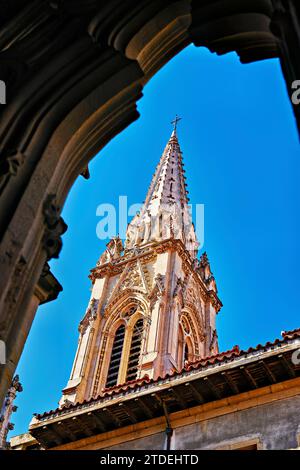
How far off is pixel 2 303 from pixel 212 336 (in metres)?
34.6

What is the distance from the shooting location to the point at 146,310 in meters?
34.1

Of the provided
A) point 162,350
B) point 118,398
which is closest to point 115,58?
point 118,398

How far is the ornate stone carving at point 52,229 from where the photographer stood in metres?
4.14

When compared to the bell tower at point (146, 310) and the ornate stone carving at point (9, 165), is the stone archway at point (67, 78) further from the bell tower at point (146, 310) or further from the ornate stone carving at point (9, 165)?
the bell tower at point (146, 310)

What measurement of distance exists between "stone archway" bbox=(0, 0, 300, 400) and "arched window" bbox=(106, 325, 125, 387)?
90.4 ft

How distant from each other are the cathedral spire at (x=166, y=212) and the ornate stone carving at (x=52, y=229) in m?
33.3

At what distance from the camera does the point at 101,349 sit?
33.4 metres

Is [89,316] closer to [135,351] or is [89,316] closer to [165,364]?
[135,351]

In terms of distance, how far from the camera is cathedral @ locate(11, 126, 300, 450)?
1404cm

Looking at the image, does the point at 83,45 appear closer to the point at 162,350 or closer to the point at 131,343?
the point at 162,350

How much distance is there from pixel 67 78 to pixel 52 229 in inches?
49.4
